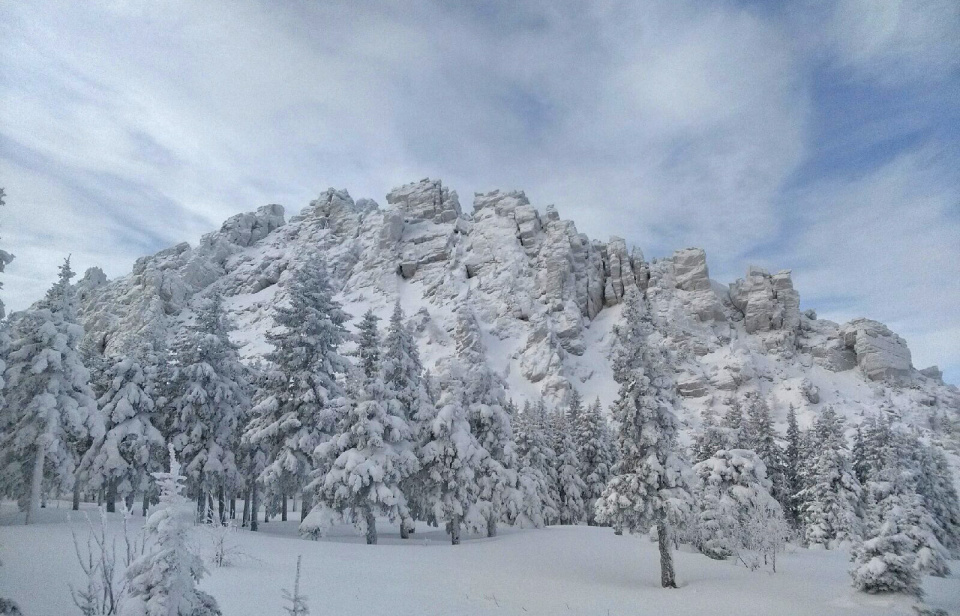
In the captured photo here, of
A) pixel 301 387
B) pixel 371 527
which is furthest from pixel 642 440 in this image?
pixel 301 387

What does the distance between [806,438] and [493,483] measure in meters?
35.1

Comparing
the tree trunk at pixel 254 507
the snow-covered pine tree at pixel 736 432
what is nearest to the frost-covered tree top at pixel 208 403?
the tree trunk at pixel 254 507

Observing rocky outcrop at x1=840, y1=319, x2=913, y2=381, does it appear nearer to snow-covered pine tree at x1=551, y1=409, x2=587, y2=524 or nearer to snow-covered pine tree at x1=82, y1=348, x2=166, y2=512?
snow-covered pine tree at x1=551, y1=409, x2=587, y2=524

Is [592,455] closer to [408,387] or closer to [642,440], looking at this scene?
[408,387]

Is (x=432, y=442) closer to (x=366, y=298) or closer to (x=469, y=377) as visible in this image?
(x=469, y=377)

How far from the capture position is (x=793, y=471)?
157 feet

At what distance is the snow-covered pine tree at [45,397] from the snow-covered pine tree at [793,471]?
174 ft

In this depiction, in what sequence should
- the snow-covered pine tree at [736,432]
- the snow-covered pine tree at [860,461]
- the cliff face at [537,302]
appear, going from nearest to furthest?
the snow-covered pine tree at [736,432] < the snow-covered pine tree at [860,461] < the cliff face at [537,302]

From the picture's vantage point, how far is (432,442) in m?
28.4

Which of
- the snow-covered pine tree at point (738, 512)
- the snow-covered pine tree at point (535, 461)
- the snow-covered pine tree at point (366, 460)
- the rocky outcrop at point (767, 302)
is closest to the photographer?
the snow-covered pine tree at point (366, 460)

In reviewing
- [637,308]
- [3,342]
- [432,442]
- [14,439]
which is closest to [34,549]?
[3,342]

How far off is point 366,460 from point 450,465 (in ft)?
22.4

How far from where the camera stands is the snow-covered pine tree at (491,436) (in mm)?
31578

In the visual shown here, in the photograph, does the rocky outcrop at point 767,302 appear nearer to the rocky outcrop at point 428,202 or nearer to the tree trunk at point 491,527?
the rocky outcrop at point 428,202
